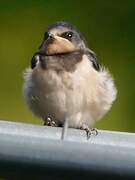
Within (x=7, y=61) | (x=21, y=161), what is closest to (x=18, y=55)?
(x=7, y=61)

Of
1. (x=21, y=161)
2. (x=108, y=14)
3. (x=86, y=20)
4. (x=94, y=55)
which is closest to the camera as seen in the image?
(x=21, y=161)

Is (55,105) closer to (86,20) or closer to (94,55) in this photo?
(94,55)

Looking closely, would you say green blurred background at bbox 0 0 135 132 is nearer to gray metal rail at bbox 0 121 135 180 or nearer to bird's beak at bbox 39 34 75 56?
bird's beak at bbox 39 34 75 56

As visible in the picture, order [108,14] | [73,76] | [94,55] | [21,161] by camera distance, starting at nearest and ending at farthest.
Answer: [21,161] → [73,76] → [94,55] → [108,14]

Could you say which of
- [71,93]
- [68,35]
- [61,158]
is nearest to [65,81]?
[71,93]

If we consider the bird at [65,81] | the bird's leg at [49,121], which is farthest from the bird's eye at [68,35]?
the bird's leg at [49,121]

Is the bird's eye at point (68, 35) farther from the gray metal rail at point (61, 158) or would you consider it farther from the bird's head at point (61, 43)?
the gray metal rail at point (61, 158)
